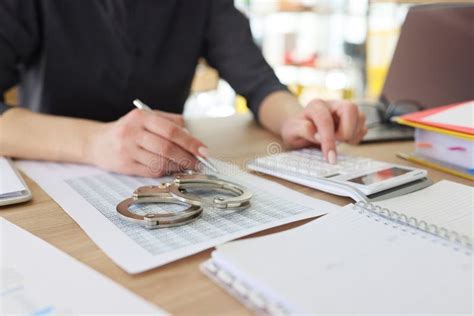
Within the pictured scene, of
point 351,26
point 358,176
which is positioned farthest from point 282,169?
point 351,26

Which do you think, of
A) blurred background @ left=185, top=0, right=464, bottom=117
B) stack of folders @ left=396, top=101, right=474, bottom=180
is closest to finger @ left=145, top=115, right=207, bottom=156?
stack of folders @ left=396, top=101, right=474, bottom=180

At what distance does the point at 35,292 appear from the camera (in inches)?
13.6

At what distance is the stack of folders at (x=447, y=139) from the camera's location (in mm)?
652

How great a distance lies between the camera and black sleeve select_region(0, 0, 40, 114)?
0.82m

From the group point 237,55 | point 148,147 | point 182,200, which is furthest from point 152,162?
point 237,55

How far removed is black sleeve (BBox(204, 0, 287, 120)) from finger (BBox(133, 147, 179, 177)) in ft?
1.33

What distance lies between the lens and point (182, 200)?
498mm

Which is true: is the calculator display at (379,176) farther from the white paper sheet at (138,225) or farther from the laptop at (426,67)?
the laptop at (426,67)

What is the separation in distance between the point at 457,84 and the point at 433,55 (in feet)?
0.27

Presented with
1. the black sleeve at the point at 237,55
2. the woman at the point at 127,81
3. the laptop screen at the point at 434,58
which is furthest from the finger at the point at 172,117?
the laptop screen at the point at 434,58

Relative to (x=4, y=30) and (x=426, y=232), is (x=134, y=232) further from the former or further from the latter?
(x=4, y=30)

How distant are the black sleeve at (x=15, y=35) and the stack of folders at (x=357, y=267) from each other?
656mm

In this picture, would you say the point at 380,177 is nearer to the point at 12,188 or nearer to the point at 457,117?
the point at 457,117

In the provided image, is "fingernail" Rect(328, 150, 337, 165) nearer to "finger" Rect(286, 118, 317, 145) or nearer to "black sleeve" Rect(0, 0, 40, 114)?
"finger" Rect(286, 118, 317, 145)
